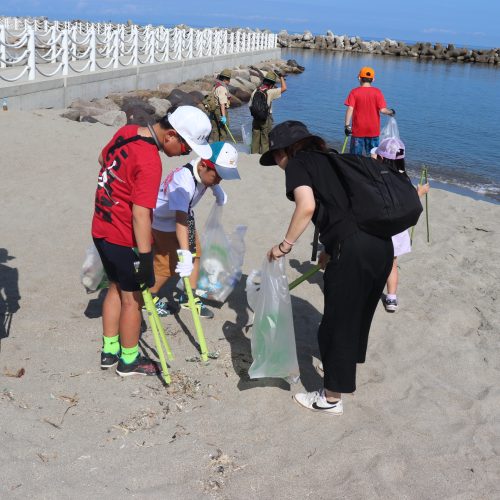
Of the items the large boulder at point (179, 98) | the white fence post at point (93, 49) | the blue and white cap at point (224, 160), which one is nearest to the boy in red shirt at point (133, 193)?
the blue and white cap at point (224, 160)

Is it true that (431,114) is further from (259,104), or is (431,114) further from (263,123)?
(259,104)

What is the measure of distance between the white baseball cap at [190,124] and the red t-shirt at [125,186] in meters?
0.17

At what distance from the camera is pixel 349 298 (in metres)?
3.10

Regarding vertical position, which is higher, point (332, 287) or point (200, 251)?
point (332, 287)

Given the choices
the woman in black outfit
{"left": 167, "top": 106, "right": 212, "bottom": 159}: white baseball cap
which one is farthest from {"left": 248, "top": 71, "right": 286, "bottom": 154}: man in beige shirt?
the woman in black outfit

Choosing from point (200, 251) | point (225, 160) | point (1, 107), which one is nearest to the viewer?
point (225, 160)

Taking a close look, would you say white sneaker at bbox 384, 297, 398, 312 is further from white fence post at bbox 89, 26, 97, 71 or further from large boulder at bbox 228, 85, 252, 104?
large boulder at bbox 228, 85, 252, 104

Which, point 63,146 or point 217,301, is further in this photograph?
point 63,146

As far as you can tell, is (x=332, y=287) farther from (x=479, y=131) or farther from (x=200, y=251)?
(x=479, y=131)

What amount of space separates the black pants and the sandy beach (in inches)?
15.6

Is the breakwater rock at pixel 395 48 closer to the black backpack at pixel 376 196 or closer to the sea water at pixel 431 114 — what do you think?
the sea water at pixel 431 114

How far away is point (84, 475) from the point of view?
9.09ft

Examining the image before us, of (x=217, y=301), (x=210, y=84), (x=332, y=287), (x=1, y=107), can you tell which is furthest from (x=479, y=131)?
(x=332, y=287)

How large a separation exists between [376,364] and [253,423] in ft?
3.78
